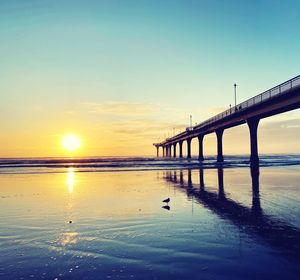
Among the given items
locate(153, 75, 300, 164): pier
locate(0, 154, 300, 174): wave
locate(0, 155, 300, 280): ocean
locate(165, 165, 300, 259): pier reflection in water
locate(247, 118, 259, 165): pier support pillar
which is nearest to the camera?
locate(0, 155, 300, 280): ocean

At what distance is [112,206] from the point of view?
44.0ft

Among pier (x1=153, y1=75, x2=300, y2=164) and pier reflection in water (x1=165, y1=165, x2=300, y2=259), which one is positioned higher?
pier (x1=153, y1=75, x2=300, y2=164)

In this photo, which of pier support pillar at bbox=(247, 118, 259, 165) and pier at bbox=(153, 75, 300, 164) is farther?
pier support pillar at bbox=(247, 118, 259, 165)

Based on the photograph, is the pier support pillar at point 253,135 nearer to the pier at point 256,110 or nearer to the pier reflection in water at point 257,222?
the pier at point 256,110

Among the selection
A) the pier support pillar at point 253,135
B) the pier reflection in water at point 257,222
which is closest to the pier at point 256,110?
the pier support pillar at point 253,135

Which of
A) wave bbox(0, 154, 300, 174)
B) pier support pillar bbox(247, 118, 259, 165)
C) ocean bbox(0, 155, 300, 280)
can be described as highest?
pier support pillar bbox(247, 118, 259, 165)

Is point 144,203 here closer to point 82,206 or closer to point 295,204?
point 82,206

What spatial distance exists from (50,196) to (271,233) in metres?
12.5

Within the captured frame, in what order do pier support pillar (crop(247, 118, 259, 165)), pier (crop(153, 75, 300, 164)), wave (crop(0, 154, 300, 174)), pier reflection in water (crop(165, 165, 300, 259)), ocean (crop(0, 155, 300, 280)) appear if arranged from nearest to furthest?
1. ocean (crop(0, 155, 300, 280))
2. pier reflection in water (crop(165, 165, 300, 259))
3. pier (crop(153, 75, 300, 164))
4. wave (crop(0, 154, 300, 174))
5. pier support pillar (crop(247, 118, 259, 165))

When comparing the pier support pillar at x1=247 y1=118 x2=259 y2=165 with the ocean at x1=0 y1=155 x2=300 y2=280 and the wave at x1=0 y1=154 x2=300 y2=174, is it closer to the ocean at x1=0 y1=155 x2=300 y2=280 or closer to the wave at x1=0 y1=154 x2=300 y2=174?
the wave at x1=0 y1=154 x2=300 y2=174

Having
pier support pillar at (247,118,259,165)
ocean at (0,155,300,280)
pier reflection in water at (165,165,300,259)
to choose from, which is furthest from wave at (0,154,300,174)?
ocean at (0,155,300,280)

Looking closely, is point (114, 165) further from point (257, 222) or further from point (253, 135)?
point (257, 222)

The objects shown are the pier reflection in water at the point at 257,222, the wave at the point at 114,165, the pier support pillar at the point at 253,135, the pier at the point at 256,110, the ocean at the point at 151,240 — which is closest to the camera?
the ocean at the point at 151,240

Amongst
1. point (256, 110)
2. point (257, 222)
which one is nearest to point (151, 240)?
point (257, 222)
